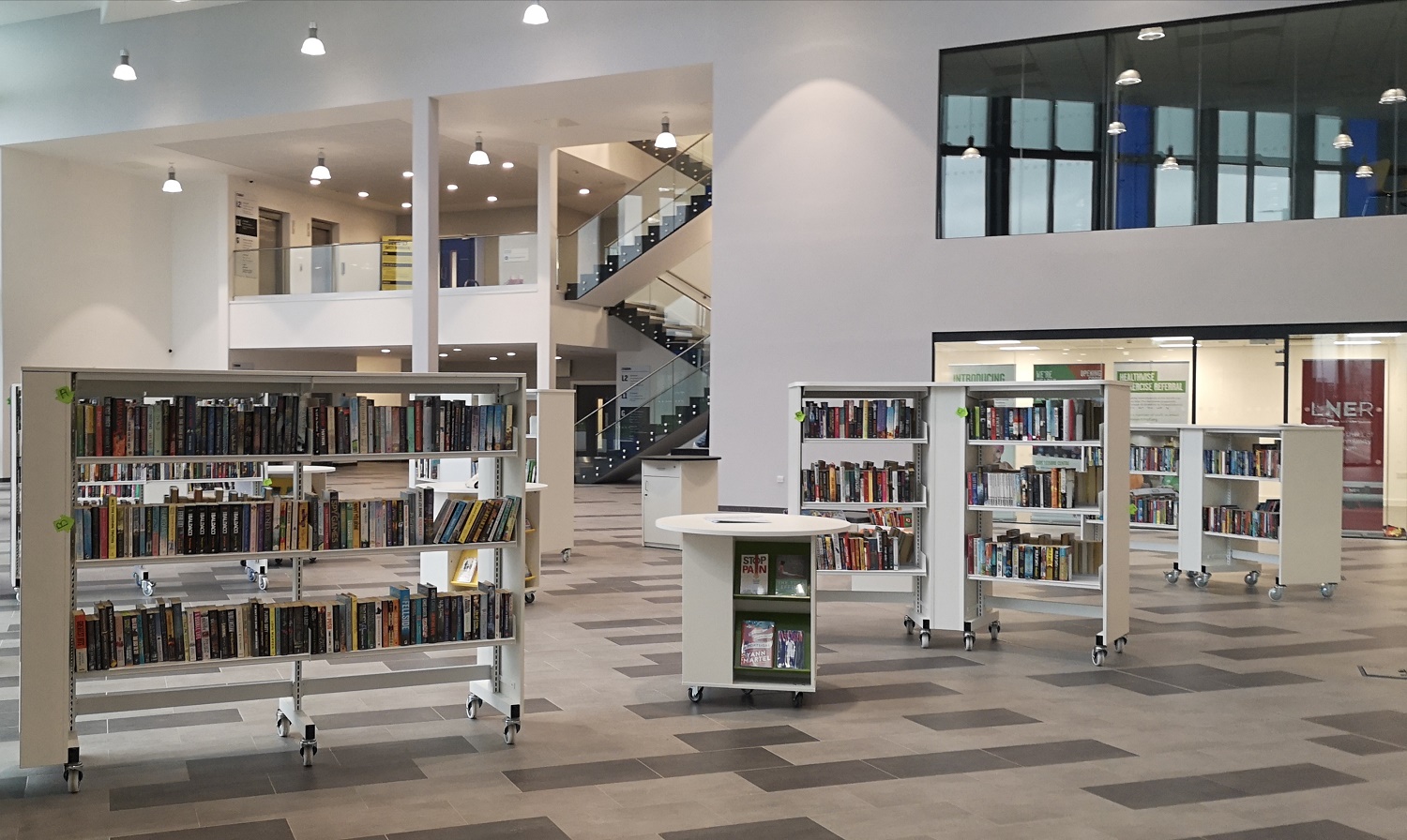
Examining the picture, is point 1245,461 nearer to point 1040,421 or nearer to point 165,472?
point 1040,421

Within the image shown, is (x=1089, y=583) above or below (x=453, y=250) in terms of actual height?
below

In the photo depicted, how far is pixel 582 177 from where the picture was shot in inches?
932

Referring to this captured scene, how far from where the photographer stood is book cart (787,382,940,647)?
7859mm

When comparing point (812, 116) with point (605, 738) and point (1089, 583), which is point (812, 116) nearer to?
point (1089, 583)

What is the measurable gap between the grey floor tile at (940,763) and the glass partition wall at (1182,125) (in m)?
9.95

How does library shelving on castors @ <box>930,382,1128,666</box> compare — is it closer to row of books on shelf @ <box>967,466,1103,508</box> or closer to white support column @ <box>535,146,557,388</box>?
row of books on shelf @ <box>967,466,1103,508</box>

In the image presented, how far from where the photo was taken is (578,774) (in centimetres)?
492

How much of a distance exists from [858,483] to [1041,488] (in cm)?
118

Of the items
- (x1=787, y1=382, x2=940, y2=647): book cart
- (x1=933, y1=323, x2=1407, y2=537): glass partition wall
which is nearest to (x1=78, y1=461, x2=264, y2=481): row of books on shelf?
(x1=787, y1=382, x2=940, y2=647): book cart

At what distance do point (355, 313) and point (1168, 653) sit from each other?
59.8ft

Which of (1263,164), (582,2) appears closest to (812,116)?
(582,2)

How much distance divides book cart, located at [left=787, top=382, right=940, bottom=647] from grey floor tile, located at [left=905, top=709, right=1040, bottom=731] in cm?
176

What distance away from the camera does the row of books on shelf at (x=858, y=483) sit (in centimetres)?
786

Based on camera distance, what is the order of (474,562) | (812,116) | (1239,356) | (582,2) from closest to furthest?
(474,562) → (1239,356) → (812,116) → (582,2)
